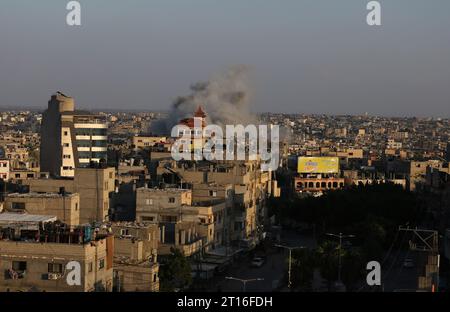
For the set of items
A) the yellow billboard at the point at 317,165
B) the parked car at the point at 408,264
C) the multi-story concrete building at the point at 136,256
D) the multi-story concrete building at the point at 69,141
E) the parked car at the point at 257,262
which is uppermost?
the multi-story concrete building at the point at 69,141

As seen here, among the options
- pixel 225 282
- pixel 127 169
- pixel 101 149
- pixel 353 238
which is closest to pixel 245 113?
pixel 101 149

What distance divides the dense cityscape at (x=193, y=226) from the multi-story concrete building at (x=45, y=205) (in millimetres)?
27

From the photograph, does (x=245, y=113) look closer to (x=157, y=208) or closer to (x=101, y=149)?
(x=101, y=149)

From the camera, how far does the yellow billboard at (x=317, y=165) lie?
4656 cm

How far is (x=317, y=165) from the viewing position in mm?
46875

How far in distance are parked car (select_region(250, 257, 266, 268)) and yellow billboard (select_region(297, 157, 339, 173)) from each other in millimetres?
19930

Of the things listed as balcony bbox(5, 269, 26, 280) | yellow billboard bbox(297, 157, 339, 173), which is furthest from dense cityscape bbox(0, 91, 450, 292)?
yellow billboard bbox(297, 157, 339, 173)

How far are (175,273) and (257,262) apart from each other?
22.4 feet

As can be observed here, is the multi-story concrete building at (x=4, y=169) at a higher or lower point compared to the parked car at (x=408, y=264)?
higher

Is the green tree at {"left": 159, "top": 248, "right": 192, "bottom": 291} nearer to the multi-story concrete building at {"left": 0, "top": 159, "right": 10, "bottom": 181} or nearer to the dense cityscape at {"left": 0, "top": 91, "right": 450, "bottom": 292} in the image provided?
the dense cityscape at {"left": 0, "top": 91, "right": 450, "bottom": 292}

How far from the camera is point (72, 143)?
41031mm

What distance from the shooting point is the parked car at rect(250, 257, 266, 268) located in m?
25.8

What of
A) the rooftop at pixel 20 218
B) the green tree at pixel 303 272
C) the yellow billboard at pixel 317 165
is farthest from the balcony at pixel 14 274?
the yellow billboard at pixel 317 165

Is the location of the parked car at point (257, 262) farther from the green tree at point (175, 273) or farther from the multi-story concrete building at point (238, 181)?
the green tree at point (175, 273)
